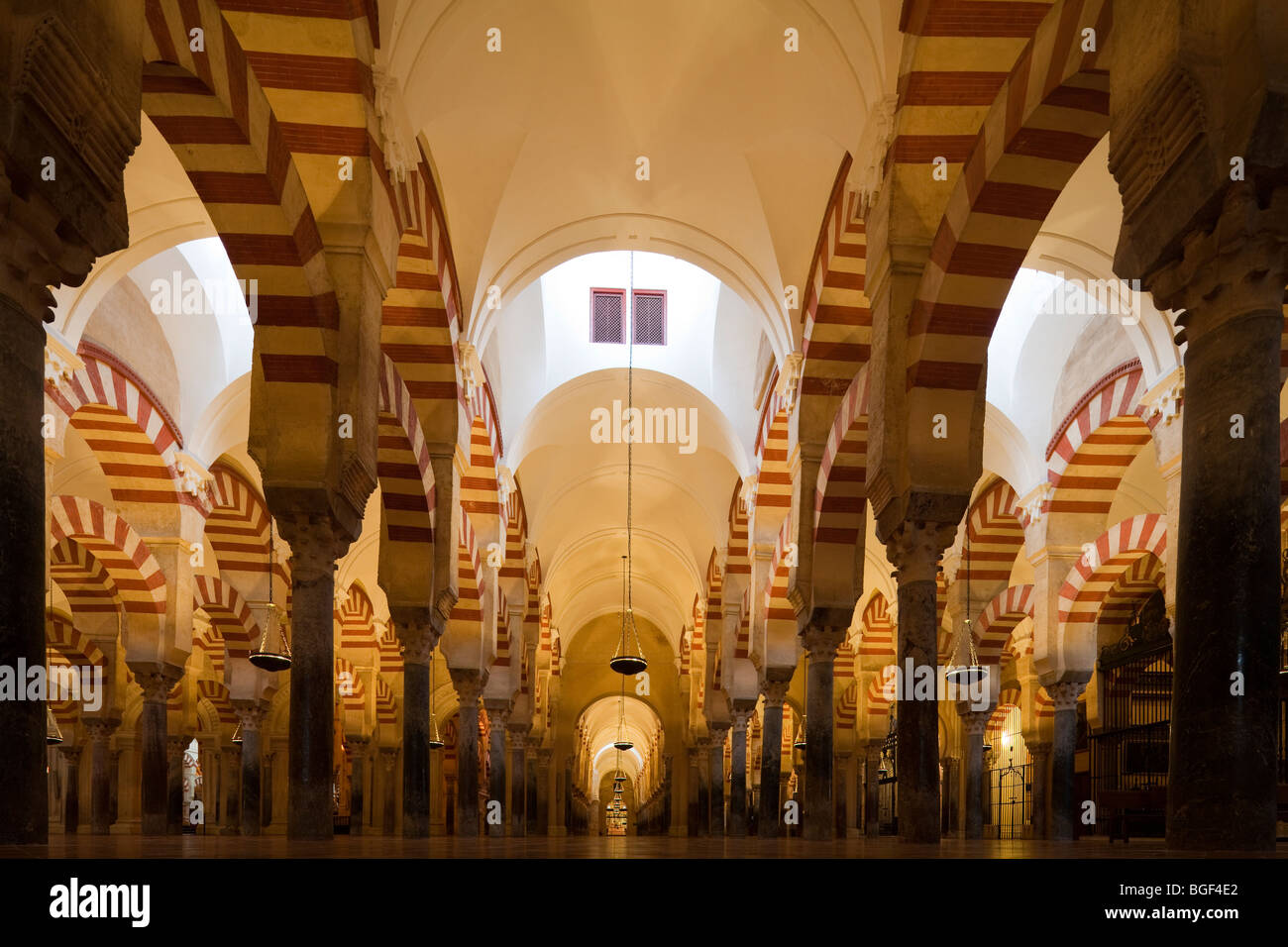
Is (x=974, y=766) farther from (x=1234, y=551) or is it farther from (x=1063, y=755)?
(x=1234, y=551)

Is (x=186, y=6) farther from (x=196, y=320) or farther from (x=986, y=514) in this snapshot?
(x=986, y=514)

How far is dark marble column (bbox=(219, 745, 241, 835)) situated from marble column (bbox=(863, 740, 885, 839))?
9516 mm

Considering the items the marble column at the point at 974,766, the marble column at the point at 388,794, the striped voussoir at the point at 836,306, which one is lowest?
the marble column at the point at 388,794

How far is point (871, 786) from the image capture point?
61.8 feet

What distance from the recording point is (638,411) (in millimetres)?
16359

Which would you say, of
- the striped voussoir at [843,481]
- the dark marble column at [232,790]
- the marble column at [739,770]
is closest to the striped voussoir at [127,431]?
the striped voussoir at [843,481]

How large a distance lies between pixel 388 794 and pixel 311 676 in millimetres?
15757

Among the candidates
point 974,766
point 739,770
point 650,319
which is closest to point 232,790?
point 739,770

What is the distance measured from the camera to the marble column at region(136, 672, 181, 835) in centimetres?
1091

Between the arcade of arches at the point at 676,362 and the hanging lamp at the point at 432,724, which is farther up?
the arcade of arches at the point at 676,362

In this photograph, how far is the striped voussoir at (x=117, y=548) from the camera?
10727 millimetres

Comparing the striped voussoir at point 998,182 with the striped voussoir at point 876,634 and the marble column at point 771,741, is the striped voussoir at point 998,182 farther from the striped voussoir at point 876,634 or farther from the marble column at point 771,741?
the striped voussoir at point 876,634

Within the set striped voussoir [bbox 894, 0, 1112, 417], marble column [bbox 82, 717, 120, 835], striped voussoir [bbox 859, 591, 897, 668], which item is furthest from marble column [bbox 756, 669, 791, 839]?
marble column [bbox 82, 717, 120, 835]

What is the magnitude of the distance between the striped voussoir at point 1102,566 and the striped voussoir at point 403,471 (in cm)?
579
